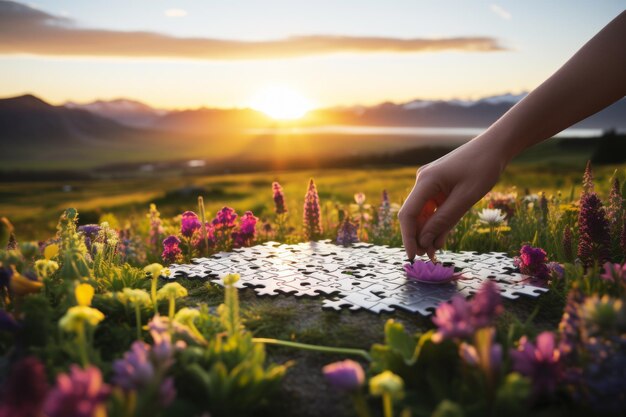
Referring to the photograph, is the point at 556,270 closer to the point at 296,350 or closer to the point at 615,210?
the point at 615,210

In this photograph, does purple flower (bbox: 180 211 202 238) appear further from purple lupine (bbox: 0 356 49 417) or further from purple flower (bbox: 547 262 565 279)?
purple lupine (bbox: 0 356 49 417)

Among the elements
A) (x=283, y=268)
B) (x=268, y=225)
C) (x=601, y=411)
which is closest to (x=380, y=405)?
(x=601, y=411)

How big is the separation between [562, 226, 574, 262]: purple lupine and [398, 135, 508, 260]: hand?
4.80 ft

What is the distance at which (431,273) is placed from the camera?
400 cm

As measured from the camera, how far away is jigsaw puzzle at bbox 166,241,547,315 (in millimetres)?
3797

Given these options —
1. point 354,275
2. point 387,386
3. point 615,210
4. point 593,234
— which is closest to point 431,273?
point 354,275

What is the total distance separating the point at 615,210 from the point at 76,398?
5819 millimetres

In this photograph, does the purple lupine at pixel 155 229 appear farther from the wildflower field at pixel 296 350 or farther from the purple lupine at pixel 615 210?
the purple lupine at pixel 615 210

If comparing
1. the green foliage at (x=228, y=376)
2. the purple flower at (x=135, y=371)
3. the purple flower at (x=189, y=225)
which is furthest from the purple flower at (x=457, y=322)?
the purple flower at (x=189, y=225)

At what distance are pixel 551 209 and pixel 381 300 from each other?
12.2 feet

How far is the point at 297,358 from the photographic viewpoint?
312 cm

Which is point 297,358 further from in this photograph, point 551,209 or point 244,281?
point 551,209

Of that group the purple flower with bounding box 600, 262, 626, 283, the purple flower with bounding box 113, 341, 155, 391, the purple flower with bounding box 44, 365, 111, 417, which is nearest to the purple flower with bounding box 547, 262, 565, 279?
the purple flower with bounding box 600, 262, 626, 283

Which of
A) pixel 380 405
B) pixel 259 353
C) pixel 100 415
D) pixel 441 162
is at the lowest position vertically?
pixel 380 405
